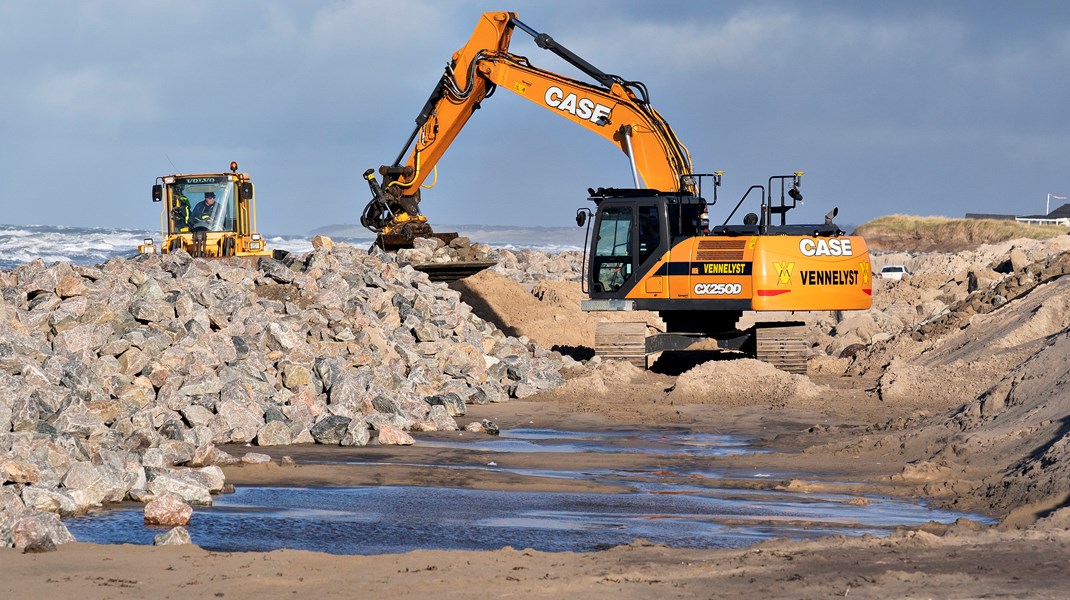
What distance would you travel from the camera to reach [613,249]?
18.0m

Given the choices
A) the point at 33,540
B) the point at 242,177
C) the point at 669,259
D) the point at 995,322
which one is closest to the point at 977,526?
the point at 33,540

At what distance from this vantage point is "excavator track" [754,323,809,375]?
18188mm

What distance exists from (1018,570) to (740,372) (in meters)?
10.4

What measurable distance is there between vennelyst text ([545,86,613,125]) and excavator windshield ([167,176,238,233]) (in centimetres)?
629

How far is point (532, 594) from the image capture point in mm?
6156

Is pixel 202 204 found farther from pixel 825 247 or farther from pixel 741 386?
pixel 825 247

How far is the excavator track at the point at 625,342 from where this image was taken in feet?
60.9

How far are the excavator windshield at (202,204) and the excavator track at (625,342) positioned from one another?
7867mm

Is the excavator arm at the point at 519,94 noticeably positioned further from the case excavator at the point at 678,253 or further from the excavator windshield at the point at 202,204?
the excavator windshield at the point at 202,204

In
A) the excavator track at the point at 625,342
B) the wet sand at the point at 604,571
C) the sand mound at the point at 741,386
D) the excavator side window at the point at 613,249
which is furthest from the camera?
the excavator track at the point at 625,342

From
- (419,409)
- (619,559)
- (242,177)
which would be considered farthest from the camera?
(242,177)

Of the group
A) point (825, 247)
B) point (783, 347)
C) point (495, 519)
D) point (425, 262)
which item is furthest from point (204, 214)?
point (495, 519)

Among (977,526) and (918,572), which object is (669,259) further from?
(918,572)

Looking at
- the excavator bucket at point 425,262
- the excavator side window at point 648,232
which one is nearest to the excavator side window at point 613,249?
the excavator side window at point 648,232
